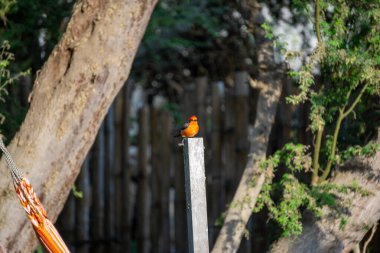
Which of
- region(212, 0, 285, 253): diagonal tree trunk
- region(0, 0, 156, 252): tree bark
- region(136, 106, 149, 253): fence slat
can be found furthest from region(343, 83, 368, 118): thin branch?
region(136, 106, 149, 253): fence slat

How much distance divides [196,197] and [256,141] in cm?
184

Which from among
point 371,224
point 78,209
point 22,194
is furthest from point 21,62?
point 371,224

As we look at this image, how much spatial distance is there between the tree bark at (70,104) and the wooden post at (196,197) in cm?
145

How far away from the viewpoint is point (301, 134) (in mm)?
6504

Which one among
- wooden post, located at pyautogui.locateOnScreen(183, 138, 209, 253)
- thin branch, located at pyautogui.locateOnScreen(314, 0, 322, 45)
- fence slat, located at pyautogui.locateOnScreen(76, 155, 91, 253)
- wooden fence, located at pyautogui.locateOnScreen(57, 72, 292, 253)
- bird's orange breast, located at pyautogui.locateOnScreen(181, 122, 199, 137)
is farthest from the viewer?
fence slat, located at pyautogui.locateOnScreen(76, 155, 91, 253)

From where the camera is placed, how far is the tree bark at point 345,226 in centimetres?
527

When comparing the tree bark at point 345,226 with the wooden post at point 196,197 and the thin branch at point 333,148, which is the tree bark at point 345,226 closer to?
the thin branch at point 333,148

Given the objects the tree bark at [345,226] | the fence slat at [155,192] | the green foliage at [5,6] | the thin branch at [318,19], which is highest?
the green foliage at [5,6]

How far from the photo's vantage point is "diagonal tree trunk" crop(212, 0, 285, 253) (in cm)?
553

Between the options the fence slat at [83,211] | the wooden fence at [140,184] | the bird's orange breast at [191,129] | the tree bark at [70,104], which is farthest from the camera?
the fence slat at [83,211]

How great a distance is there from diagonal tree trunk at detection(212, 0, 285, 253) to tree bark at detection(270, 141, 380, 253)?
1.11 feet

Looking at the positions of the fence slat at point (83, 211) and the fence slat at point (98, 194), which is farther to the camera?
the fence slat at point (98, 194)

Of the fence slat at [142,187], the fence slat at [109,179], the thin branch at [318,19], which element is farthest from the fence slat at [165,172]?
the thin branch at [318,19]

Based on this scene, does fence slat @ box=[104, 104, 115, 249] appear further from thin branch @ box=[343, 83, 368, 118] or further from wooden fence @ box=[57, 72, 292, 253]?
thin branch @ box=[343, 83, 368, 118]
